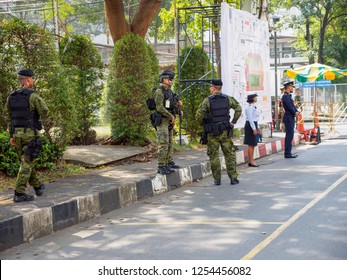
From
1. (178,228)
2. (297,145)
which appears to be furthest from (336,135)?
(178,228)

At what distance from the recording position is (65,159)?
11.9 m

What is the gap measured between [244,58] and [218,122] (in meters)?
5.36

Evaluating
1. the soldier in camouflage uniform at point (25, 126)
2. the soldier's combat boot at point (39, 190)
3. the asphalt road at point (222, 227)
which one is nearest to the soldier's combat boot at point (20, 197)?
the soldier in camouflage uniform at point (25, 126)

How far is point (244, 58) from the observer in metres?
15.7

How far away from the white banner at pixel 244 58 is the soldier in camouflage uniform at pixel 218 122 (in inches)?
142

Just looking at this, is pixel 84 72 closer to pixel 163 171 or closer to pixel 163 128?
pixel 163 128

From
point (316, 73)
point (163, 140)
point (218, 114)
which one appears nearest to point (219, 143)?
point (218, 114)

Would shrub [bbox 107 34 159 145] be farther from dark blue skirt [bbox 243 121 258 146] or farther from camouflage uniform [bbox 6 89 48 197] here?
camouflage uniform [bbox 6 89 48 197]

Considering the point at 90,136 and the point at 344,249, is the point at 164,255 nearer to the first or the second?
the point at 344,249

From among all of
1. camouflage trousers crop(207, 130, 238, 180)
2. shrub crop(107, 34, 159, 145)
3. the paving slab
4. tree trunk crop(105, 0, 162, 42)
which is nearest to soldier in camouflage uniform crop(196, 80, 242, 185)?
camouflage trousers crop(207, 130, 238, 180)

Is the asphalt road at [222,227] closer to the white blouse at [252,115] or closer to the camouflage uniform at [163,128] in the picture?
the camouflage uniform at [163,128]

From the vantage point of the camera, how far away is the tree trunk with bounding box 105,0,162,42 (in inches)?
603

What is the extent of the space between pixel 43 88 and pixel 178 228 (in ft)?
15.7

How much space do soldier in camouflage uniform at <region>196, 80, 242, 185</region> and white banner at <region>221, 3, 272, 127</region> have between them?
3616 mm
